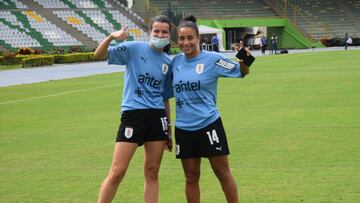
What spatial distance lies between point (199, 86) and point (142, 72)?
0.58 m

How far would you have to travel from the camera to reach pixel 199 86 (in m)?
6.12

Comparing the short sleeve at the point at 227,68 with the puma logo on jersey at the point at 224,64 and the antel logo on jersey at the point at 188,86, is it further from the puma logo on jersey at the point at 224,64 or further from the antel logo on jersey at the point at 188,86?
the antel logo on jersey at the point at 188,86

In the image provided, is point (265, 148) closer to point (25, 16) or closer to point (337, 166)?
point (337, 166)

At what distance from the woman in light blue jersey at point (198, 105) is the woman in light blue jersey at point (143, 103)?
0.20 m

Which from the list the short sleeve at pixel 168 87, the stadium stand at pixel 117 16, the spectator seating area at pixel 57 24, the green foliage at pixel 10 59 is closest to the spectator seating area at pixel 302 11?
the stadium stand at pixel 117 16

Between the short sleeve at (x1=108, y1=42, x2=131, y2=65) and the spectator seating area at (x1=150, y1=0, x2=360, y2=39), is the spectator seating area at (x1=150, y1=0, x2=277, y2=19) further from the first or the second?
the short sleeve at (x1=108, y1=42, x2=131, y2=65)

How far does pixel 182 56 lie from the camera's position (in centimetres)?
634

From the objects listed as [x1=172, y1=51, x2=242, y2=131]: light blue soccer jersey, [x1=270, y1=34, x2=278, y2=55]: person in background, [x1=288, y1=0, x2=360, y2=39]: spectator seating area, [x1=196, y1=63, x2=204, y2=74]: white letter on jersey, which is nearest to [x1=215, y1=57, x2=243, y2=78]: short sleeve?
[x1=172, y1=51, x2=242, y2=131]: light blue soccer jersey

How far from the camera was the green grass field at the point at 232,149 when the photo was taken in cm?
777

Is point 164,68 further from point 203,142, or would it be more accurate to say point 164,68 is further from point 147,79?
point 203,142

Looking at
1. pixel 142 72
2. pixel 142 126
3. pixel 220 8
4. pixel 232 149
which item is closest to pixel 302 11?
pixel 220 8

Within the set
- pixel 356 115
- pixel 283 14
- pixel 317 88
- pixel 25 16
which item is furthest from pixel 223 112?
pixel 283 14

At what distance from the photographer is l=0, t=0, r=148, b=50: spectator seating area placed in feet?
183

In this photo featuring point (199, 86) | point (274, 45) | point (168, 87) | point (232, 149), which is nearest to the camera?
point (199, 86)
